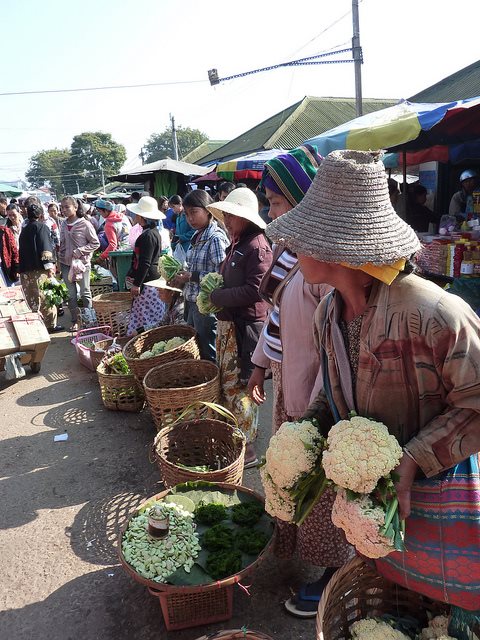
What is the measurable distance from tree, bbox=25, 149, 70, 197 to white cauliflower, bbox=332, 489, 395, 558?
89812 millimetres

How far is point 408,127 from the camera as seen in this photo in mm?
4242

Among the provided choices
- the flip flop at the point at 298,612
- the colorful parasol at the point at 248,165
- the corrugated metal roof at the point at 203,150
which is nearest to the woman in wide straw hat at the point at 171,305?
the flip flop at the point at 298,612

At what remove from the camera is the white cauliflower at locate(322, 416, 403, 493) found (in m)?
1.34

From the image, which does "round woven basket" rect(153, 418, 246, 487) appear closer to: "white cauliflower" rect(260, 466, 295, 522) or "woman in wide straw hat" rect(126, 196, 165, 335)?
"white cauliflower" rect(260, 466, 295, 522)

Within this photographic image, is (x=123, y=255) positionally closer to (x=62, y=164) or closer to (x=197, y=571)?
(x=197, y=571)

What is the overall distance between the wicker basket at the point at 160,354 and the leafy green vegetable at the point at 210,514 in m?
Answer: 1.78

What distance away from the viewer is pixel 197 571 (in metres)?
2.24

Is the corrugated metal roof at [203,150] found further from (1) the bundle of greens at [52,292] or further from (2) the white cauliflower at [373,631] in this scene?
(2) the white cauliflower at [373,631]

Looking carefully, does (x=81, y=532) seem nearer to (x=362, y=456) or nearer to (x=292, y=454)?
(x=292, y=454)

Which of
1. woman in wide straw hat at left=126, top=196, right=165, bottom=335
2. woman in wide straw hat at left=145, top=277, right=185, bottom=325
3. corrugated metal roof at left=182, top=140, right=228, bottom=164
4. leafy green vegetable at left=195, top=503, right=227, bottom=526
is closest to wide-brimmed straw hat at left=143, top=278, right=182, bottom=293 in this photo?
woman in wide straw hat at left=145, top=277, right=185, bottom=325

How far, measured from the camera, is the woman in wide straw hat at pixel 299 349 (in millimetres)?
2264

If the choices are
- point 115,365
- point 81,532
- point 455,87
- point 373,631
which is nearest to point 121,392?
point 115,365

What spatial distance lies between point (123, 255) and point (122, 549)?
18.2 ft

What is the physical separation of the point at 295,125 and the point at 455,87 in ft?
32.8
